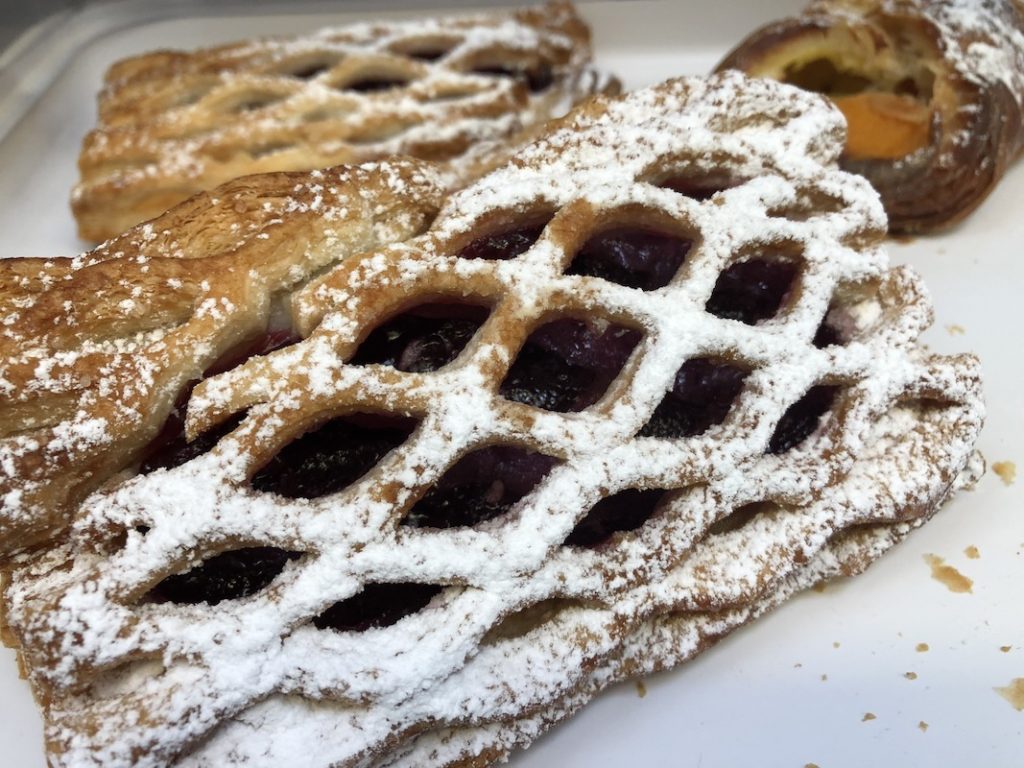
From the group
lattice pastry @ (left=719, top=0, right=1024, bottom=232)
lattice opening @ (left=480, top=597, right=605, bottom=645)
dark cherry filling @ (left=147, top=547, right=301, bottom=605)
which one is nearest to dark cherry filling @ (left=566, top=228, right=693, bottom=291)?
lattice opening @ (left=480, top=597, right=605, bottom=645)

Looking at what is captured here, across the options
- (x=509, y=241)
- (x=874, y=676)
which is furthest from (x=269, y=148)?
(x=874, y=676)

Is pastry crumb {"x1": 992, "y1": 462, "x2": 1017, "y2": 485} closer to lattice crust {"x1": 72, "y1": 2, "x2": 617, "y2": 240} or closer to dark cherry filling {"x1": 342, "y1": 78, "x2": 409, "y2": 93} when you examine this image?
lattice crust {"x1": 72, "y1": 2, "x2": 617, "y2": 240}

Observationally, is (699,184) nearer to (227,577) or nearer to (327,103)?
(227,577)

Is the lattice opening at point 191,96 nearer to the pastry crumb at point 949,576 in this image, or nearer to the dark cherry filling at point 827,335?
the dark cherry filling at point 827,335

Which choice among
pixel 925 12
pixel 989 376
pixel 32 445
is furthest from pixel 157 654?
pixel 925 12

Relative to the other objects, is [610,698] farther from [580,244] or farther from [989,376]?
[989,376]

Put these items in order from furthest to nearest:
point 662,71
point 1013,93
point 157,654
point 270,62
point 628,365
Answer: point 662,71
point 270,62
point 1013,93
point 628,365
point 157,654

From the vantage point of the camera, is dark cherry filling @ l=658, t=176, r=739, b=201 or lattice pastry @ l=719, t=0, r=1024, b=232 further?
lattice pastry @ l=719, t=0, r=1024, b=232
